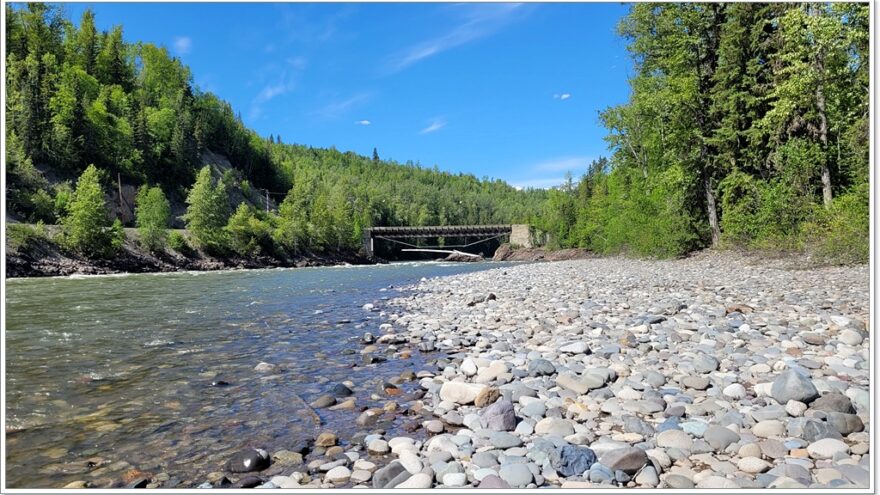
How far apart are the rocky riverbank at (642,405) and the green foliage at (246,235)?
188ft

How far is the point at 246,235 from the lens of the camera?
204ft

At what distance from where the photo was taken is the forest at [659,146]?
56.3 ft

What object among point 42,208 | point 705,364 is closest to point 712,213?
point 705,364

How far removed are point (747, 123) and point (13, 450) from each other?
1158 inches

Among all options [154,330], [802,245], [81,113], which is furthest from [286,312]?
[81,113]

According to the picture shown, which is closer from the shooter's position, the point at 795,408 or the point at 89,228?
the point at 795,408

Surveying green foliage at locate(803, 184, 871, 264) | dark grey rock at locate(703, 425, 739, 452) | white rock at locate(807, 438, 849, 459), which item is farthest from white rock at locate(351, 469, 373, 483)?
green foliage at locate(803, 184, 871, 264)

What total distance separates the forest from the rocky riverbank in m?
7.53

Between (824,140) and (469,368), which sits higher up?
(824,140)

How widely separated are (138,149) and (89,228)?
41861 mm

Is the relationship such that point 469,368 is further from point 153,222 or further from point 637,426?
point 153,222

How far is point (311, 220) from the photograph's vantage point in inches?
3201

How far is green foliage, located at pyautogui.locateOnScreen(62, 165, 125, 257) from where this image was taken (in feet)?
133

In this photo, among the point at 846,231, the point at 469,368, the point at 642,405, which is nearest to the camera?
the point at 642,405
